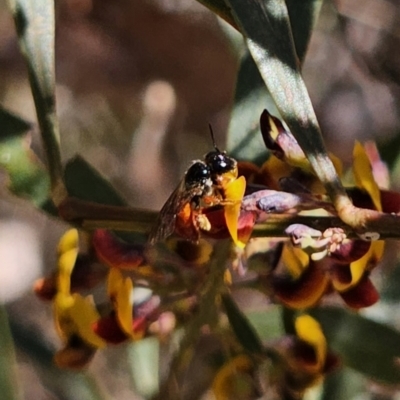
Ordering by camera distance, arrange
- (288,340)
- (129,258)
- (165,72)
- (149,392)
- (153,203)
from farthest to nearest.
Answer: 1. (153,203)
2. (165,72)
3. (149,392)
4. (288,340)
5. (129,258)

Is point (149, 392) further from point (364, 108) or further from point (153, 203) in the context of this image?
point (364, 108)

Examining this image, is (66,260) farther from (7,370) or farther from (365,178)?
(365,178)

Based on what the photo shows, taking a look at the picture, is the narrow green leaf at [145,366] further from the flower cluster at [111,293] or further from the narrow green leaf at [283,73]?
the narrow green leaf at [283,73]

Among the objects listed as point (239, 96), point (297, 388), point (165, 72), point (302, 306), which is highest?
point (239, 96)

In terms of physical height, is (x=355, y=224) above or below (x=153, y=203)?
above

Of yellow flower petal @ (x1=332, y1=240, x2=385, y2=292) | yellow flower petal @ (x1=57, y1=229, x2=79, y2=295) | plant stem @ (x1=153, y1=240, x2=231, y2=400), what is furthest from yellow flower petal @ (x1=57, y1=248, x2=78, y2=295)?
yellow flower petal @ (x1=332, y1=240, x2=385, y2=292)

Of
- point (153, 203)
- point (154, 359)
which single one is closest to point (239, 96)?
point (154, 359)

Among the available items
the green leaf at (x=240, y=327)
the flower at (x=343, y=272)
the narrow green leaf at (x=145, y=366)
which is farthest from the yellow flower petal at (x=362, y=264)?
the narrow green leaf at (x=145, y=366)

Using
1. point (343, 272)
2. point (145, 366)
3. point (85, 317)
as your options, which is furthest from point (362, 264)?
point (145, 366)
